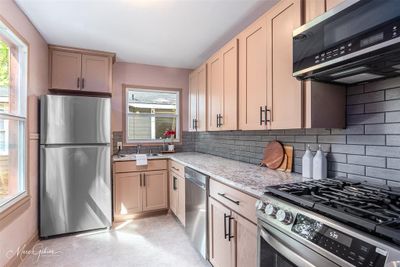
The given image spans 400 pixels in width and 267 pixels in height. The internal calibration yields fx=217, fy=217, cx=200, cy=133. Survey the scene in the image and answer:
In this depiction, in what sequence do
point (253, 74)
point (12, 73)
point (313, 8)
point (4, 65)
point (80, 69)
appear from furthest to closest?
point (80, 69)
point (12, 73)
point (4, 65)
point (253, 74)
point (313, 8)

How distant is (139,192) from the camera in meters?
3.13

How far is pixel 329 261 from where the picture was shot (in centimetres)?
82

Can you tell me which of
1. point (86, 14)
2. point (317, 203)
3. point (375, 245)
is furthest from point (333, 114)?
point (86, 14)

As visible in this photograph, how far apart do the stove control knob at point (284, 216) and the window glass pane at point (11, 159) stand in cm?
219

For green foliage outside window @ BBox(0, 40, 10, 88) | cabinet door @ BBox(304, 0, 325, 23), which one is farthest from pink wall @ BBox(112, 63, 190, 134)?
cabinet door @ BBox(304, 0, 325, 23)

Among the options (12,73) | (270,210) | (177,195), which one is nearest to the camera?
(270,210)

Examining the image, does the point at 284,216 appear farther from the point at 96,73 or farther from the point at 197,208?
the point at 96,73

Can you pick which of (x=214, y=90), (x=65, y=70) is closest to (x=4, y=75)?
(x=65, y=70)

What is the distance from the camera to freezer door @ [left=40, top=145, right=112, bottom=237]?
2523 millimetres

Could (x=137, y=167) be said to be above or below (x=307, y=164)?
below

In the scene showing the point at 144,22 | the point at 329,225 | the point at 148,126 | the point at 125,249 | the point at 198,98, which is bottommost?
the point at 125,249

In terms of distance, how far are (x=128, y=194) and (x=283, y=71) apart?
257 cm

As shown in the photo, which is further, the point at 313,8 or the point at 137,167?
the point at 137,167

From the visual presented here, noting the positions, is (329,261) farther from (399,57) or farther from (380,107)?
(380,107)
